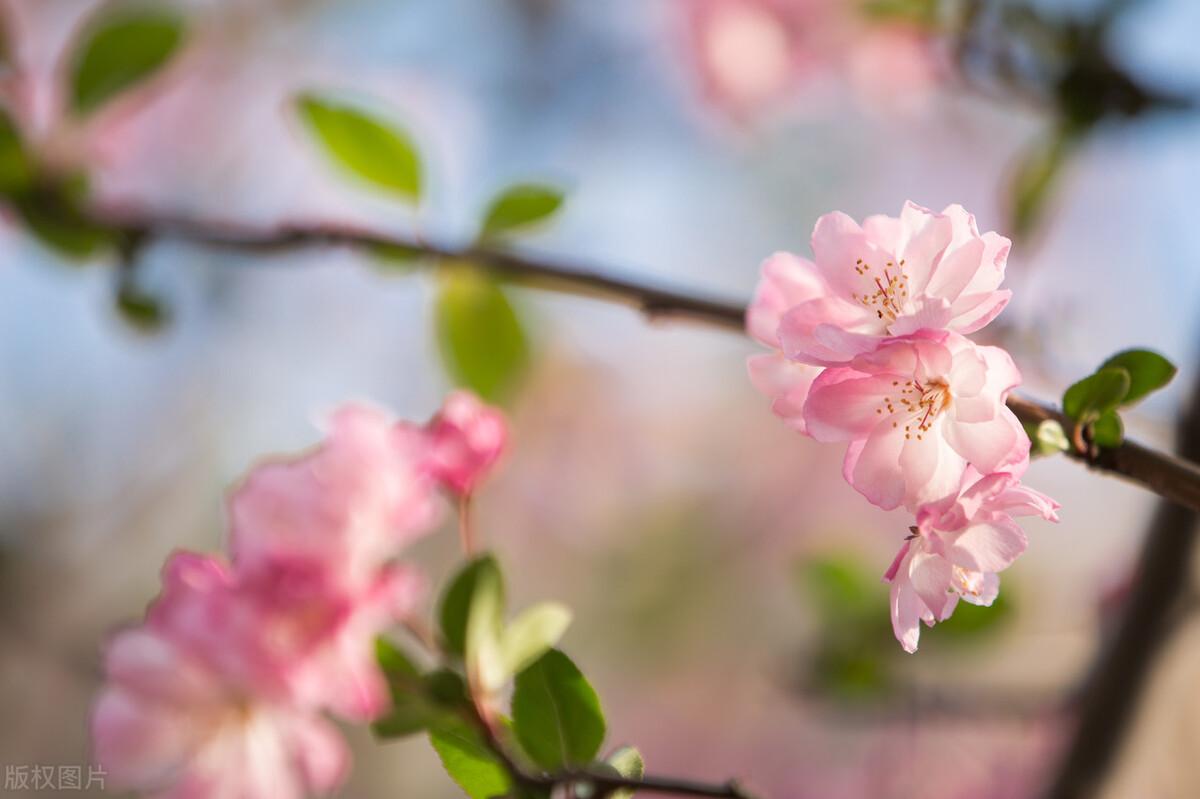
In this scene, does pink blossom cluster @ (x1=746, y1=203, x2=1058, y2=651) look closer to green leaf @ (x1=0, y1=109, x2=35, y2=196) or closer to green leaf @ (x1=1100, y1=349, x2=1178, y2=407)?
green leaf @ (x1=1100, y1=349, x2=1178, y2=407)

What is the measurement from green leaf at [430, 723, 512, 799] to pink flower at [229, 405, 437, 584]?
212mm

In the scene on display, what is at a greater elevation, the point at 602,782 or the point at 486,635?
the point at 486,635

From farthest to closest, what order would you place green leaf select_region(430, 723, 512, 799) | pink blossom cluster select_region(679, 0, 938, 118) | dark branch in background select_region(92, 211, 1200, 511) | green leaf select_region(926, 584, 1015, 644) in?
pink blossom cluster select_region(679, 0, 938, 118)
green leaf select_region(926, 584, 1015, 644)
green leaf select_region(430, 723, 512, 799)
dark branch in background select_region(92, 211, 1200, 511)

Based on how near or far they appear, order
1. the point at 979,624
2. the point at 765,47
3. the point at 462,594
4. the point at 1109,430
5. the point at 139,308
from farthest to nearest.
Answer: the point at 765,47 → the point at 979,624 → the point at 139,308 → the point at 462,594 → the point at 1109,430

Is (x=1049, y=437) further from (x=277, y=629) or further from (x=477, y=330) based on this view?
(x=477, y=330)

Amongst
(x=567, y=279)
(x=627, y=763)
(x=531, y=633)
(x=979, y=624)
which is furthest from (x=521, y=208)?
(x=979, y=624)

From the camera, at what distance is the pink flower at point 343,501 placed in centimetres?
73

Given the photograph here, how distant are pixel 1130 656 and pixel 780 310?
0.67m

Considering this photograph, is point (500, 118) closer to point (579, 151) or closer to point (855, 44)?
point (579, 151)

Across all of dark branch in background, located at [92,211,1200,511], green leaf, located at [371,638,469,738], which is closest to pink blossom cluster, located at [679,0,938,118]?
dark branch in background, located at [92,211,1200,511]

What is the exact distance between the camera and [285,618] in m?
0.73

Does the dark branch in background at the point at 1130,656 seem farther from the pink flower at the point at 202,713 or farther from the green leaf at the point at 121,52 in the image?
the green leaf at the point at 121,52

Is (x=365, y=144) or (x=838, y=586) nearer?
(x=365, y=144)

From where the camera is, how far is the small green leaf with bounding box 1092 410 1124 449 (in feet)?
1.56
